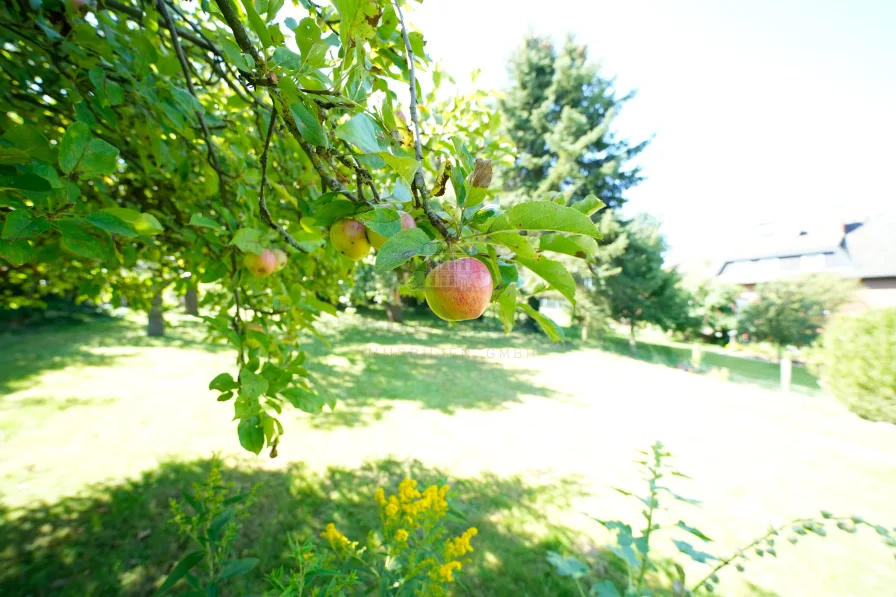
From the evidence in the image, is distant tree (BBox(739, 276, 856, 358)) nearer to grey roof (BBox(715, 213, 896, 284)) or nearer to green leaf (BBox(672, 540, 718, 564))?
grey roof (BBox(715, 213, 896, 284))

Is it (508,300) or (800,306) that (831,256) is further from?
(508,300)

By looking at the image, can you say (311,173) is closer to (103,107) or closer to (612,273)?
(103,107)

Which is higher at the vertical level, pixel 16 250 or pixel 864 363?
pixel 16 250

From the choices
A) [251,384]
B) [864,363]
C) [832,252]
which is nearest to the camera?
[251,384]

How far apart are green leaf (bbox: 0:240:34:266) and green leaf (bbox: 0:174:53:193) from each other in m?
0.17

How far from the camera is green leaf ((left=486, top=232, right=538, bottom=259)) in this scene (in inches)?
28.0

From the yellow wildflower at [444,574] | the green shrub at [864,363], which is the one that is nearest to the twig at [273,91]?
the yellow wildflower at [444,574]

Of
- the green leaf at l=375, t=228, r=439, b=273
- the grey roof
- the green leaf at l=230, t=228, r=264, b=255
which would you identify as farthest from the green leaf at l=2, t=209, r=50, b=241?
the grey roof

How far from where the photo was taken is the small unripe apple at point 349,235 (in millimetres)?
1062

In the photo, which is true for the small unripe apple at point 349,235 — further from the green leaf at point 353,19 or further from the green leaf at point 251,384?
the green leaf at point 251,384

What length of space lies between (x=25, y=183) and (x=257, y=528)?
314 cm

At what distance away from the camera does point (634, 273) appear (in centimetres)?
1622

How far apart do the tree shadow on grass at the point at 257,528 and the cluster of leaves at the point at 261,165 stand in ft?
5.79

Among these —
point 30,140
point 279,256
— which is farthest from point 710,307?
point 30,140
